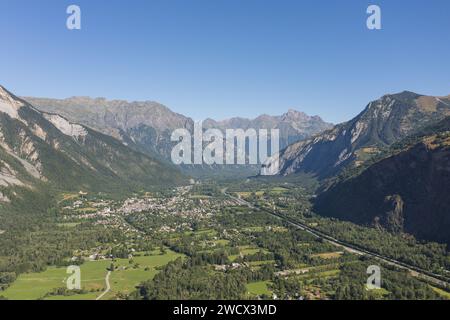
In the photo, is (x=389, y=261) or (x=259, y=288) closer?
(x=259, y=288)

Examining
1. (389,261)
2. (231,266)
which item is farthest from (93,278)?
(389,261)

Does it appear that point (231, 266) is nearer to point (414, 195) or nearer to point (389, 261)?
point (389, 261)

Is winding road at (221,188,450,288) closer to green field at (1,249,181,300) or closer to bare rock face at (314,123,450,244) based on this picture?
bare rock face at (314,123,450,244)

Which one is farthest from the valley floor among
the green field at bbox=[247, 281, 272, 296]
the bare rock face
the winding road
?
the bare rock face

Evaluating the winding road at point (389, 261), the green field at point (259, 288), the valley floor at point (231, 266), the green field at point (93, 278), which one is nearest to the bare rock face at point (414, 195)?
the valley floor at point (231, 266)

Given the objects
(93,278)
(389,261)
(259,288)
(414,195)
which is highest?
(414,195)

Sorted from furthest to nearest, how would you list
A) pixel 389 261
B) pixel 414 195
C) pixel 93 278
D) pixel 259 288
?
pixel 414 195 → pixel 389 261 → pixel 93 278 → pixel 259 288

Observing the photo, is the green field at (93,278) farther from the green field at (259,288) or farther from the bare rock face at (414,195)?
the bare rock face at (414,195)
